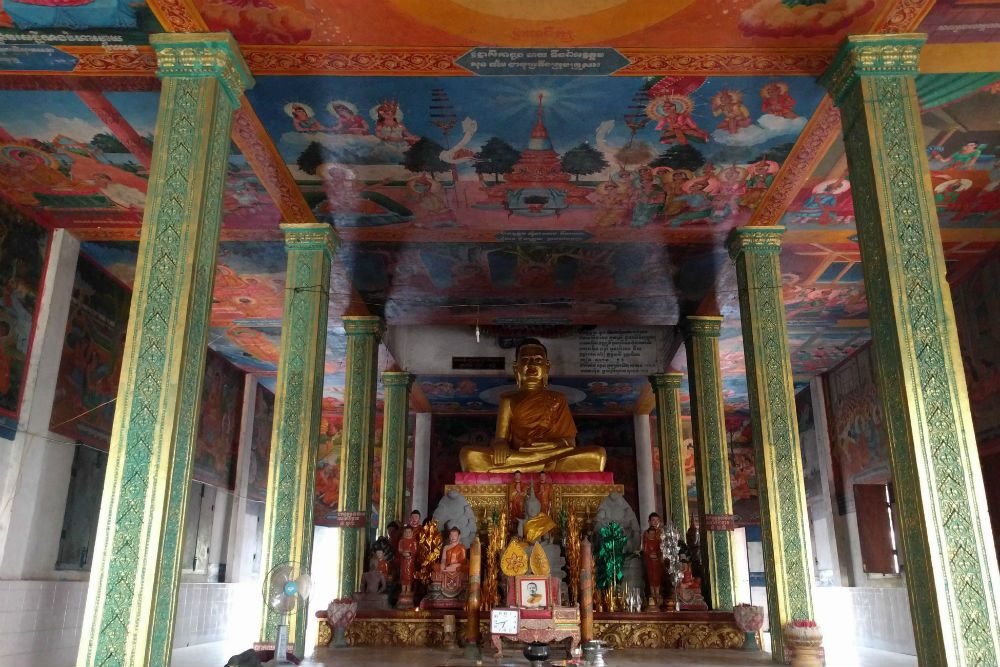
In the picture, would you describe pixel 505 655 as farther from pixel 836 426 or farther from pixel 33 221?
pixel 836 426

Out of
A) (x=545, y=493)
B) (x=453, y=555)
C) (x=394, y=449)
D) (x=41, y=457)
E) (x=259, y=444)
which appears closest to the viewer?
(x=453, y=555)

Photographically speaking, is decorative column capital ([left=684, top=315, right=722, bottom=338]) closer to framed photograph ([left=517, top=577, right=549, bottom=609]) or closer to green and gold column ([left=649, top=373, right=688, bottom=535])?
green and gold column ([left=649, top=373, right=688, bottom=535])

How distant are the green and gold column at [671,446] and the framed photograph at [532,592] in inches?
315

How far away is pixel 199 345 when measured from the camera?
545 centimetres

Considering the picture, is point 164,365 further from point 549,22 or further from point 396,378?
point 396,378

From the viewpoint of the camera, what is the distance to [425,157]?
819cm

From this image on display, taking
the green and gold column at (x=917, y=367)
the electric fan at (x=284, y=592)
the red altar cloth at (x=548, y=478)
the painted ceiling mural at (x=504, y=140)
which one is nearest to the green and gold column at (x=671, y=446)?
the painted ceiling mural at (x=504, y=140)

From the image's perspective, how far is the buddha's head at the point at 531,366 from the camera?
12.5m

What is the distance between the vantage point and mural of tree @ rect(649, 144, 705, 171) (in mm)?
8031

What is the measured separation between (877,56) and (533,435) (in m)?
7.46

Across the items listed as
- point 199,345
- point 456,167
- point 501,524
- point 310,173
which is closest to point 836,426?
point 501,524

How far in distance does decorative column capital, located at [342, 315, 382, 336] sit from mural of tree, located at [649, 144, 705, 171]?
5833 millimetres

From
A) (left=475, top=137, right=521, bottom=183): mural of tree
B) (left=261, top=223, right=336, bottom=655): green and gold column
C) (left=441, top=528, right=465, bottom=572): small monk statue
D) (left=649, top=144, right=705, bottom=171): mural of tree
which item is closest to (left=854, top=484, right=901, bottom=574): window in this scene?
(left=441, top=528, right=465, bottom=572): small monk statue

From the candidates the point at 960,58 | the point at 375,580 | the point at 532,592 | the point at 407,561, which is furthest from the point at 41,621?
the point at 960,58
